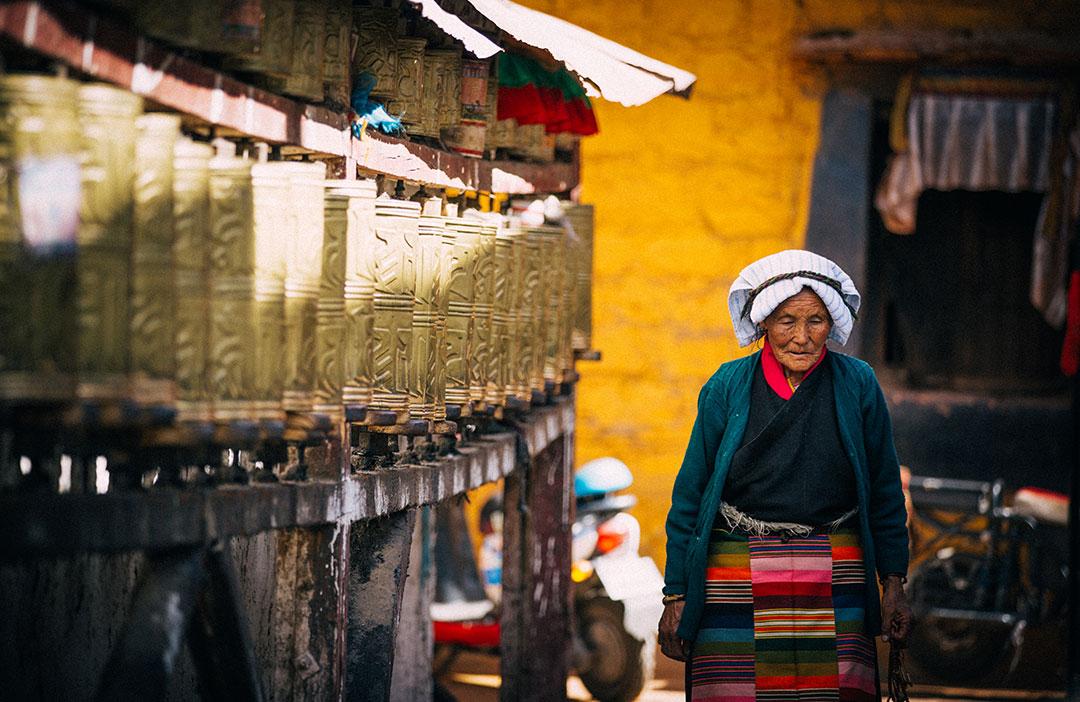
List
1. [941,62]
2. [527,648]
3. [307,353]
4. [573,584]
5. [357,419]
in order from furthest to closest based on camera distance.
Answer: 1. [941,62]
2. [573,584]
3. [527,648]
4. [357,419]
5. [307,353]

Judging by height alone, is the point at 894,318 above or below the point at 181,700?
above

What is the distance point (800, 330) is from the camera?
4.33 m

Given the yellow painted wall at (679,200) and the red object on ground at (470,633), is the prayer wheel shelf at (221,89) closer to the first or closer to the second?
the red object on ground at (470,633)

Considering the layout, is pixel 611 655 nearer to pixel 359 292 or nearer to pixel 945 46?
pixel 945 46

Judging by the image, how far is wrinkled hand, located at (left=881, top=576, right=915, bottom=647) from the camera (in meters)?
4.34

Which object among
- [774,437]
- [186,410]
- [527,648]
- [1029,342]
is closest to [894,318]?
[1029,342]

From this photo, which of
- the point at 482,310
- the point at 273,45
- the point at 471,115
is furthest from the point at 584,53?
the point at 273,45

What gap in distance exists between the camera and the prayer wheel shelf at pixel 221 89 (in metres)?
2.85

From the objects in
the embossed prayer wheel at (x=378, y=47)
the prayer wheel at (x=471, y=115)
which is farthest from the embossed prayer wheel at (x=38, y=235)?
the prayer wheel at (x=471, y=115)

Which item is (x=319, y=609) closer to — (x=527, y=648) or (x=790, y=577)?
(x=790, y=577)

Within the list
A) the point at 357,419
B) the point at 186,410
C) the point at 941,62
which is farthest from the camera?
the point at 941,62

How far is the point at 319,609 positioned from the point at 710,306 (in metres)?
5.43

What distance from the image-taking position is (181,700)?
4.46 m

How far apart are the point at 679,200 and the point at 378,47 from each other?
507 cm
